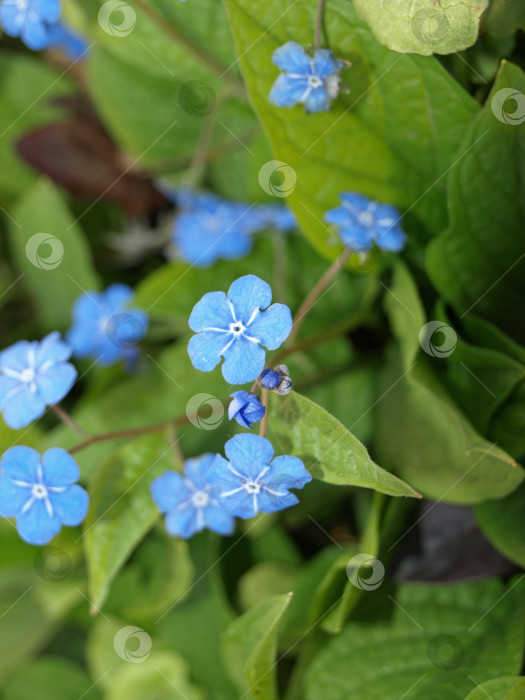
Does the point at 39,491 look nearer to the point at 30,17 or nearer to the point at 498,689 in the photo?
the point at 498,689

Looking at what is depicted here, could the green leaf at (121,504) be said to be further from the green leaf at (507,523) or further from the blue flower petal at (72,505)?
the green leaf at (507,523)

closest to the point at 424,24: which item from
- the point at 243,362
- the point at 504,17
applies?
the point at 504,17

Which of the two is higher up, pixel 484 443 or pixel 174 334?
pixel 484 443

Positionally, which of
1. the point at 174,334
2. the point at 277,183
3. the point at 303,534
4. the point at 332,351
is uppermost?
the point at 277,183

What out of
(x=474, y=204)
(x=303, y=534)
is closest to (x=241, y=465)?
(x=474, y=204)

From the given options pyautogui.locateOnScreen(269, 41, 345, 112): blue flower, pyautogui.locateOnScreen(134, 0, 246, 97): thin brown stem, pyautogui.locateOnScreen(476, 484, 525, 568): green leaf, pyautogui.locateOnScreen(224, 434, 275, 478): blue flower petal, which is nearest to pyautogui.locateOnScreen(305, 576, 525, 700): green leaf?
pyautogui.locateOnScreen(476, 484, 525, 568): green leaf

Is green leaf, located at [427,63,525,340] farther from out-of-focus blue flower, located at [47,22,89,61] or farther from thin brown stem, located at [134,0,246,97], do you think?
out-of-focus blue flower, located at [47,22,89,61]

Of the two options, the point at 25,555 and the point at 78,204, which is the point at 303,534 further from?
the point at 78,204
